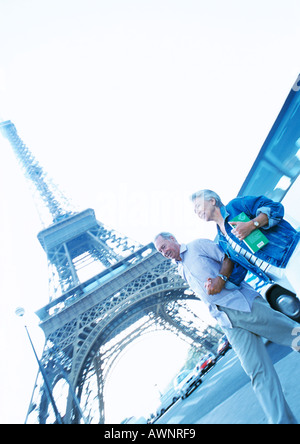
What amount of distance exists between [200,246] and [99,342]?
1510 centimetres

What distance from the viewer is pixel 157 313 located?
23.2 m

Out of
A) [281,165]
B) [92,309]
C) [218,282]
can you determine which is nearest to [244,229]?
[218,282]

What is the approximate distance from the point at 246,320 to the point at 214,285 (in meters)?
0.39

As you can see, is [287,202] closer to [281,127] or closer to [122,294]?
[281,127]

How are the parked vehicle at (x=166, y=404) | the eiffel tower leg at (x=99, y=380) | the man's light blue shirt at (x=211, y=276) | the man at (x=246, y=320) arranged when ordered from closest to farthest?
1. the man at (x=246, y=320)
2. the man's light blue shirt at (x=211, y=276)
3. the parked vehicle at (x=166, y=404)
4. the eiffel tower leg at (x=99, y=380)

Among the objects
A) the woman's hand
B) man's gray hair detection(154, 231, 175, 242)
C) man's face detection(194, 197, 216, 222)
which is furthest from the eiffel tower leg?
the woman's hand

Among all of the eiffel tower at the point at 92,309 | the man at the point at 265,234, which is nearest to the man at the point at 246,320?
the man at the point at 265,234

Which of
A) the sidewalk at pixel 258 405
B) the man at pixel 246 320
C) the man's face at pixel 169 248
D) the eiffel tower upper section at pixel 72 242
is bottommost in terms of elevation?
the sidewalk at pixel 258 405

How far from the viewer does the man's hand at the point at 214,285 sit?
2268mm

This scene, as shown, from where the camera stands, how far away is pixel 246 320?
2.24m

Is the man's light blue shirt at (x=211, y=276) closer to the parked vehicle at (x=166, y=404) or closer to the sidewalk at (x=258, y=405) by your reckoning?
the sidewalk at (x=258, y=405)

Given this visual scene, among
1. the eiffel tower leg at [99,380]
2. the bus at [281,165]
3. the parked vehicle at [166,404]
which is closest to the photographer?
the bus at [281,165]
